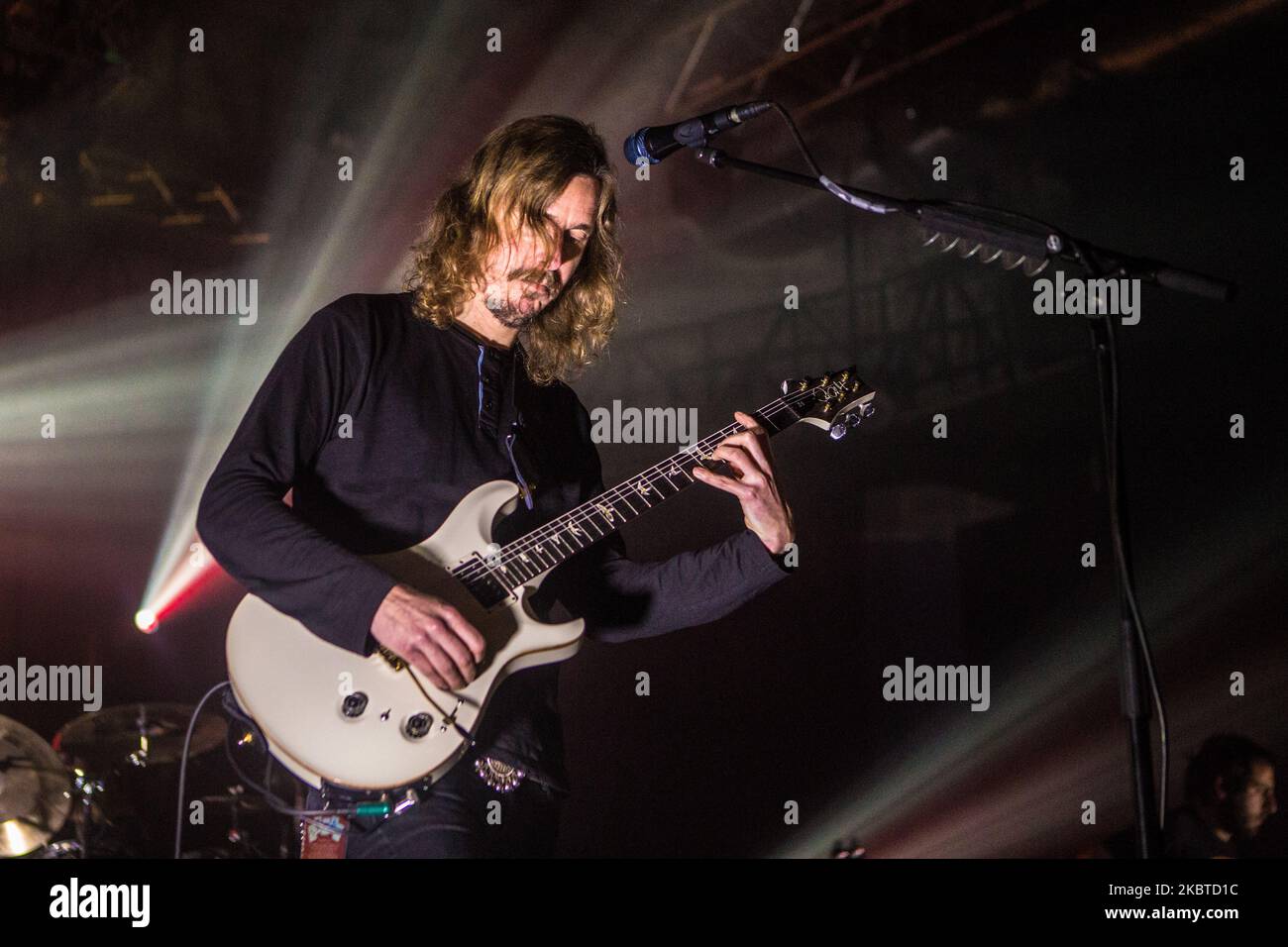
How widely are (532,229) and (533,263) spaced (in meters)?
0.08

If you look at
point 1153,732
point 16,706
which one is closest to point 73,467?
point 16,706

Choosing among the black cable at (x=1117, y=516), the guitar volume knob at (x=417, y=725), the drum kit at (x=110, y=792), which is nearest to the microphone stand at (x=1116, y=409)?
the black cable at (x=1117, y=516)

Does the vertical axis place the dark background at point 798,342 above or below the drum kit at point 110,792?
above

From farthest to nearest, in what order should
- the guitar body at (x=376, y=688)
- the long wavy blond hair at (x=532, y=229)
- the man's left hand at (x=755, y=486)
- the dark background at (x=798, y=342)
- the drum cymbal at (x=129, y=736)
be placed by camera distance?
the dark background at (x=798, y=342) → the drum cymbal at (x=129, y=736) → the long wavy blond hair at (x=532, y=229) → the man's left hand at (x=755, y=486) → the guitar body at (x=376, y=688)

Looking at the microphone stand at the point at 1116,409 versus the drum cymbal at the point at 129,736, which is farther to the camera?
the drum cymbal at the point at 129,736

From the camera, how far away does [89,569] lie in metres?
3.49

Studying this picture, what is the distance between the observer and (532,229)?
254 cm

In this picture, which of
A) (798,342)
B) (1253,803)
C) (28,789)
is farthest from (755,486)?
A: (1253,803)

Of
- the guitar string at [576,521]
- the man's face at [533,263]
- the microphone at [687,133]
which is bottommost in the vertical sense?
the guitar string at [576,521]

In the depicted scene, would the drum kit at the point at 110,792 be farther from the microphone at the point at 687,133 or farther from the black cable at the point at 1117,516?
the black cable at the point at 1117,516

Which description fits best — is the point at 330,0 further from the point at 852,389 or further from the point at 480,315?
the point at 852,389

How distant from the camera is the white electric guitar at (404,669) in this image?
6.74 ft

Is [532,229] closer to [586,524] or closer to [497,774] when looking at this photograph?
[586,524]

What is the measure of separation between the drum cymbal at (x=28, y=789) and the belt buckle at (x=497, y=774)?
1.55 metres
